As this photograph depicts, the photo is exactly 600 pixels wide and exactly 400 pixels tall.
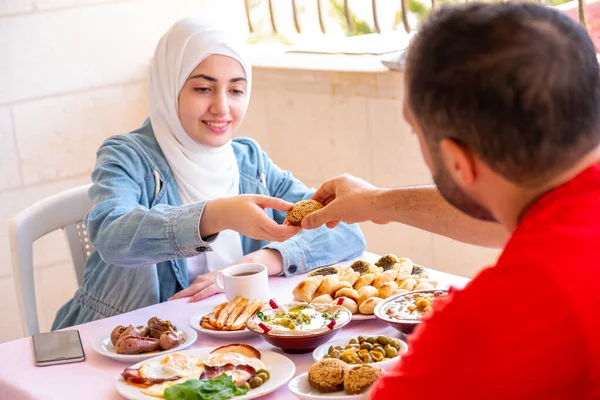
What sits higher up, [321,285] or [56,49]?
[56,49]

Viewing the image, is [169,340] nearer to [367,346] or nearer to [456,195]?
[367,346]

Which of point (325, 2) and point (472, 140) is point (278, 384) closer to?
point (472, 140)

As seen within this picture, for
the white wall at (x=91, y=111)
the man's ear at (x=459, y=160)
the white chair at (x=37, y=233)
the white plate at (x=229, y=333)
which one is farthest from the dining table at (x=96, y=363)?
the white wall at (x=91, y=111)

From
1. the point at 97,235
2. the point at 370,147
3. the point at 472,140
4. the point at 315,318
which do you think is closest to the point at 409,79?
the point at 472,140

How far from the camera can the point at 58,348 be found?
1.76 meters

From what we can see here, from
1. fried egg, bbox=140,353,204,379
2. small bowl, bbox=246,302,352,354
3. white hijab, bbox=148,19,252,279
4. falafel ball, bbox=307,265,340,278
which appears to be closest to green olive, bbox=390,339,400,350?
small bowl, bbox=246,302,352,354

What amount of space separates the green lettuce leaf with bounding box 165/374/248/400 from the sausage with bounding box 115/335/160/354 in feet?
0.87

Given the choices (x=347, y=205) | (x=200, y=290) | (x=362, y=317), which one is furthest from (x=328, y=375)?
(x=200, y=290)

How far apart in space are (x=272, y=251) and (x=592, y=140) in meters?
1.26

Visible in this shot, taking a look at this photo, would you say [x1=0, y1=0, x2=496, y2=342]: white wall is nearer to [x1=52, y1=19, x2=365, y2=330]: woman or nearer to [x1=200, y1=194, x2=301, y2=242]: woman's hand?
[x1=52, y1=19, x2=365, y2=330]: woman

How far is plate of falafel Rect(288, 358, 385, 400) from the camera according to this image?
138 centimetres

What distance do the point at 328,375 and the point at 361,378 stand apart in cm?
6

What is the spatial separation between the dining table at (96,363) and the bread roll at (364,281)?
10 cm

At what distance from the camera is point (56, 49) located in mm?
3609
